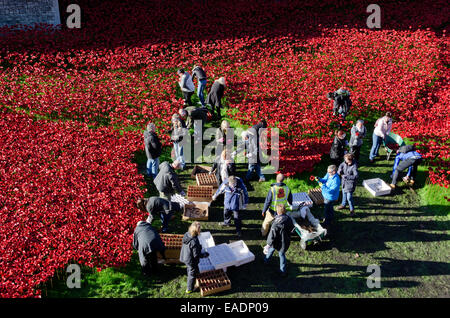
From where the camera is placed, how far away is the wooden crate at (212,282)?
395 inches

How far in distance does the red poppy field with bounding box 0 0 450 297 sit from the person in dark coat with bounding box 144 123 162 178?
837mm

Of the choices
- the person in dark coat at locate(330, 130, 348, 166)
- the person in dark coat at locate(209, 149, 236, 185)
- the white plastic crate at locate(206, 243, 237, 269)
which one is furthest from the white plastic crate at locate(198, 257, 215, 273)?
the person in dark coat at locate(330, 130, 348, 166)

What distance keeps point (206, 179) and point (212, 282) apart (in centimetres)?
459

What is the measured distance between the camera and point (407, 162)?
531 inches

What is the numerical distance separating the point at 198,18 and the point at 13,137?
16.4 m

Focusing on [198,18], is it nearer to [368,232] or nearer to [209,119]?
[209,119]

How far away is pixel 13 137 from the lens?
15.8 m

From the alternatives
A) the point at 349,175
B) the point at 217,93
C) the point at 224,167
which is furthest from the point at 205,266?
the point at 217,93

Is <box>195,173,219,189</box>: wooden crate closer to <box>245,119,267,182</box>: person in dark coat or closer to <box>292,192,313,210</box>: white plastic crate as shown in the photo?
<box>245,119,267,182</box>: person in dark coat

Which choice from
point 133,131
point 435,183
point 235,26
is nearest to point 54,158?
point 133,131

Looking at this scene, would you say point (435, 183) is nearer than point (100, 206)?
No

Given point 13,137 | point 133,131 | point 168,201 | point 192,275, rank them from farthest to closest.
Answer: point 133,131 < point 13,137 < point 168,201 < point 192,275

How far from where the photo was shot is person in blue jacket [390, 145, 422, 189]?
13.5m
